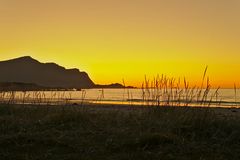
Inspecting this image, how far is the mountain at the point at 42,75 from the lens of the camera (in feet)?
439

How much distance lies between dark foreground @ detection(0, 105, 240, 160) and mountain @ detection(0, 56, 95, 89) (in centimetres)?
11564

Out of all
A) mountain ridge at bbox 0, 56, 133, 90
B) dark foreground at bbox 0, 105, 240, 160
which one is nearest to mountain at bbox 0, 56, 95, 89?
mountain ridge at bbox 0, 56, 133, 90

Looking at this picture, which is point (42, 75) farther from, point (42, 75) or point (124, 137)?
point (124, 137)

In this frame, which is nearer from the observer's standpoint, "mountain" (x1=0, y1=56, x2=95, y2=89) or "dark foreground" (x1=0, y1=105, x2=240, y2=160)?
"dark foreground" (x1=0, y1=105, x2=240, y2=160)

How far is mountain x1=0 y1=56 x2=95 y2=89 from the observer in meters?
134

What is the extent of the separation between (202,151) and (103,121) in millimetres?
3002

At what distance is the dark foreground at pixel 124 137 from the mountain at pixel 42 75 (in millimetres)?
115642

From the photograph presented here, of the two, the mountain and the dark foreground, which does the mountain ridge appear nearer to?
the mountain

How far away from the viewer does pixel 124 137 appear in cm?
664

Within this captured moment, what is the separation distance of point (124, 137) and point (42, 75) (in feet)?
480

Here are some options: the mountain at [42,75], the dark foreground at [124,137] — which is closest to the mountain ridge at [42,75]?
the mountain at [42,75]

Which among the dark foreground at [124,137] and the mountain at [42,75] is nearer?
the dark foreground at [124,137]

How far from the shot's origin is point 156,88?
993 cm

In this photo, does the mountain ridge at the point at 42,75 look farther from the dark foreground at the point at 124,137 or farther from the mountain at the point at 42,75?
the dark foreground at the point at 124,137
